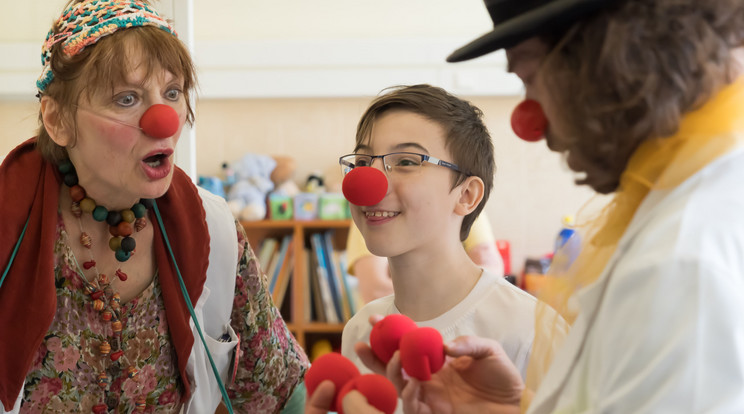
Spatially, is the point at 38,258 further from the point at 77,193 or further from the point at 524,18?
the point at 524,18

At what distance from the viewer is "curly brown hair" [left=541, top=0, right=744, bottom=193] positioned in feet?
2.29

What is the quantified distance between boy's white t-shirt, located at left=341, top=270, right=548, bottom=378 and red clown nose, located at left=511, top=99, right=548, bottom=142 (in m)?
0.53

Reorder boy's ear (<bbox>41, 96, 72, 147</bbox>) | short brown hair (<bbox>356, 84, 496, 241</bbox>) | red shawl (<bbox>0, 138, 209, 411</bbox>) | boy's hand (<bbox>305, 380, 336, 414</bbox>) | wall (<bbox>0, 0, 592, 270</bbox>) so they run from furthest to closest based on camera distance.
→ wall (<bbox>0, 0, 592, 270</bbox>), short brown hair (<bbox>356, 84, 496, 241</bbox>), boy's ear (<bbox>41, 96, 72, 147</bbox>), red shawl (<bbox>0, 138, 209, 411</bbox>), boy's hand (<bbox>305, 380, 336, 414</bbox>)

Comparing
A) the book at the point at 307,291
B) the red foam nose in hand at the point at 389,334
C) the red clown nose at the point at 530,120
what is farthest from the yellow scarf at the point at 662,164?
the book at the point at 307,291

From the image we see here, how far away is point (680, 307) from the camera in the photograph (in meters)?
0.64

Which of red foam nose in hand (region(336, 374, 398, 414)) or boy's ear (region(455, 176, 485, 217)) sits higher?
boy's ear (region(455, 176, 485, 217))

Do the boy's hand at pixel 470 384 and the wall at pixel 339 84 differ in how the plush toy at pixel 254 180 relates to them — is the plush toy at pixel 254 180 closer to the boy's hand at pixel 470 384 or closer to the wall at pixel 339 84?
the wall at pixel 339 84

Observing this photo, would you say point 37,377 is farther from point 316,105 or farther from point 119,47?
point 316,105

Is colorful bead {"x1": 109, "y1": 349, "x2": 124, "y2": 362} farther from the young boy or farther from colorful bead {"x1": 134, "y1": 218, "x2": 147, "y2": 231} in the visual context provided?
the young boy

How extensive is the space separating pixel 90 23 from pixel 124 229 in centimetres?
38

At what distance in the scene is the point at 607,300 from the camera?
72cm

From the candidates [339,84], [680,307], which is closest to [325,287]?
[339,84]

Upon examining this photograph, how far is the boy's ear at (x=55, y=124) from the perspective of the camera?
1.34 meters

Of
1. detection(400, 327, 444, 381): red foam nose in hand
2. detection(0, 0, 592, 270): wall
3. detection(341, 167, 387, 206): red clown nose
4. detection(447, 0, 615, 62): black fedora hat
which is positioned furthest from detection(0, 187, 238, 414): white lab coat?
detection(0, 0, 592, 270): wall
